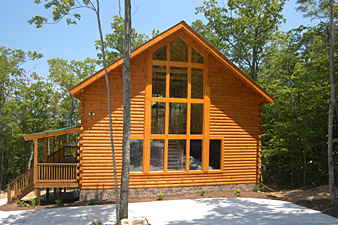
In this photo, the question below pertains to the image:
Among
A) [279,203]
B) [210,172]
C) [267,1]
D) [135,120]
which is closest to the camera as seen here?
[279,203]

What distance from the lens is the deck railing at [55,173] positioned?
1015cm

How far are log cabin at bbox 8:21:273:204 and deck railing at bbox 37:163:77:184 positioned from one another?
0.13 feet

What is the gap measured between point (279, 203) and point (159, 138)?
5048 mm

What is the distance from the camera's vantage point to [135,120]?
10211 mm

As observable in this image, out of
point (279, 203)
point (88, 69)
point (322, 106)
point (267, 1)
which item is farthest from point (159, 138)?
point (88, 69)

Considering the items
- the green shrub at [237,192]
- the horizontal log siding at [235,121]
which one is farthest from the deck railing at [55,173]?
the green shrub at [237,192]

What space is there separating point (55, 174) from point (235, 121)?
7.84 metres

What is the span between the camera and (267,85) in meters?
17.2

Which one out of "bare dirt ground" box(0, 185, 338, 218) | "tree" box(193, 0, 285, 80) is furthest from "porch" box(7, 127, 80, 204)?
"tree" box(193, 0, 285, 80)

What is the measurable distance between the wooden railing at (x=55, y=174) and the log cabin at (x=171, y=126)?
4 cm

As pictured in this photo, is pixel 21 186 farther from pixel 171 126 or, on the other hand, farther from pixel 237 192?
pixel 237 192

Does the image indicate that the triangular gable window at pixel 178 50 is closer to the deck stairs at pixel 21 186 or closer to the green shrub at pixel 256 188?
the green shrub at pixel 256 188

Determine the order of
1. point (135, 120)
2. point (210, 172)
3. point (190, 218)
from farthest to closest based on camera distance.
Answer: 1. point (210, 172)
2. point (135, 120)
3. point (190, 218)

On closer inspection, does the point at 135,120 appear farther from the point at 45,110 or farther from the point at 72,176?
the point at 45,110
